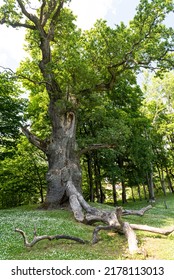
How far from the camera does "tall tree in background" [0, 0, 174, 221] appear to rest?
21.4 meters

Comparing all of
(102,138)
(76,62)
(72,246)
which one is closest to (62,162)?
(102,138)

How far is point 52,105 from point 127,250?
17.5 metres

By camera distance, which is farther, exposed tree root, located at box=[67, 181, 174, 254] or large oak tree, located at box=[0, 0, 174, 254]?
large oak tree, located at box=[0, 0, 174, 254]

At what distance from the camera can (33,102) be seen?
36.1 m

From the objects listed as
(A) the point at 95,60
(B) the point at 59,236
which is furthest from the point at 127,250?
(A) the point at 95,60

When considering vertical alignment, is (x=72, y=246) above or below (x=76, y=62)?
below

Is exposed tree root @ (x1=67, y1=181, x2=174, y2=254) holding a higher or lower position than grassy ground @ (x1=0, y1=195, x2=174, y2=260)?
higher

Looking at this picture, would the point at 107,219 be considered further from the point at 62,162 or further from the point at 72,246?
the point at 62,162

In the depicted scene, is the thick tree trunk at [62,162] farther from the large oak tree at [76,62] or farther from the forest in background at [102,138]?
the forest in background at [102,138]

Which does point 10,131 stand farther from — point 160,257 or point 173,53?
point 160,257

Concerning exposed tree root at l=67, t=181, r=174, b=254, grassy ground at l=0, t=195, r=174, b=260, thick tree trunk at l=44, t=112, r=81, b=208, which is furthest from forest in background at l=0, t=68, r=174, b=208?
grassy ground at l=0, t=195, r=174, b=260

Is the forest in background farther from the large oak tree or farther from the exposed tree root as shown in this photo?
the exposed tree root

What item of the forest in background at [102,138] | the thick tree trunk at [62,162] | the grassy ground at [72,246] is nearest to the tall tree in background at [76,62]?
the thick tree trunk at [62,162]

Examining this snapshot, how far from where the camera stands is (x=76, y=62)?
20.9m
